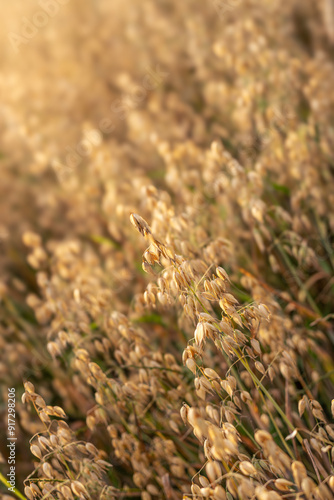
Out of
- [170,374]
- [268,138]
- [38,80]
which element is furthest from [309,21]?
[170,374]

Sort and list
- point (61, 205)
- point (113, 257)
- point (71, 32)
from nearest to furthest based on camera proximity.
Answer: point (113, 257), point (61, 205), point (71, 32)

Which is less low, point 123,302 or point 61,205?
point 61,205

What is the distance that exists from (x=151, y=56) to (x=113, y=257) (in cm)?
188

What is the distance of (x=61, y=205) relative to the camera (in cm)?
348

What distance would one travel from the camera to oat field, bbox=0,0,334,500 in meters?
1.14

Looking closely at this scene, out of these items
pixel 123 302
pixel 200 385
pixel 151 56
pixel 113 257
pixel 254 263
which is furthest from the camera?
pixel 151 56

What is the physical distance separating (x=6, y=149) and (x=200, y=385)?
3.09 metres

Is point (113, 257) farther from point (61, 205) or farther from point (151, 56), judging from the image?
point (151, 56)

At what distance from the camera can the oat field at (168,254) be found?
1.14 meters

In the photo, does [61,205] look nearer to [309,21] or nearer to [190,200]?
[190,200]

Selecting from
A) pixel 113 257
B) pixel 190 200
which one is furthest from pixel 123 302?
pixel 190 200

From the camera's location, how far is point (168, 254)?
1068 mm

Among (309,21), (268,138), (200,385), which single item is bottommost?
(200,385)

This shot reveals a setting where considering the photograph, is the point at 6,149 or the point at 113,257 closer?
the point at 113,257
